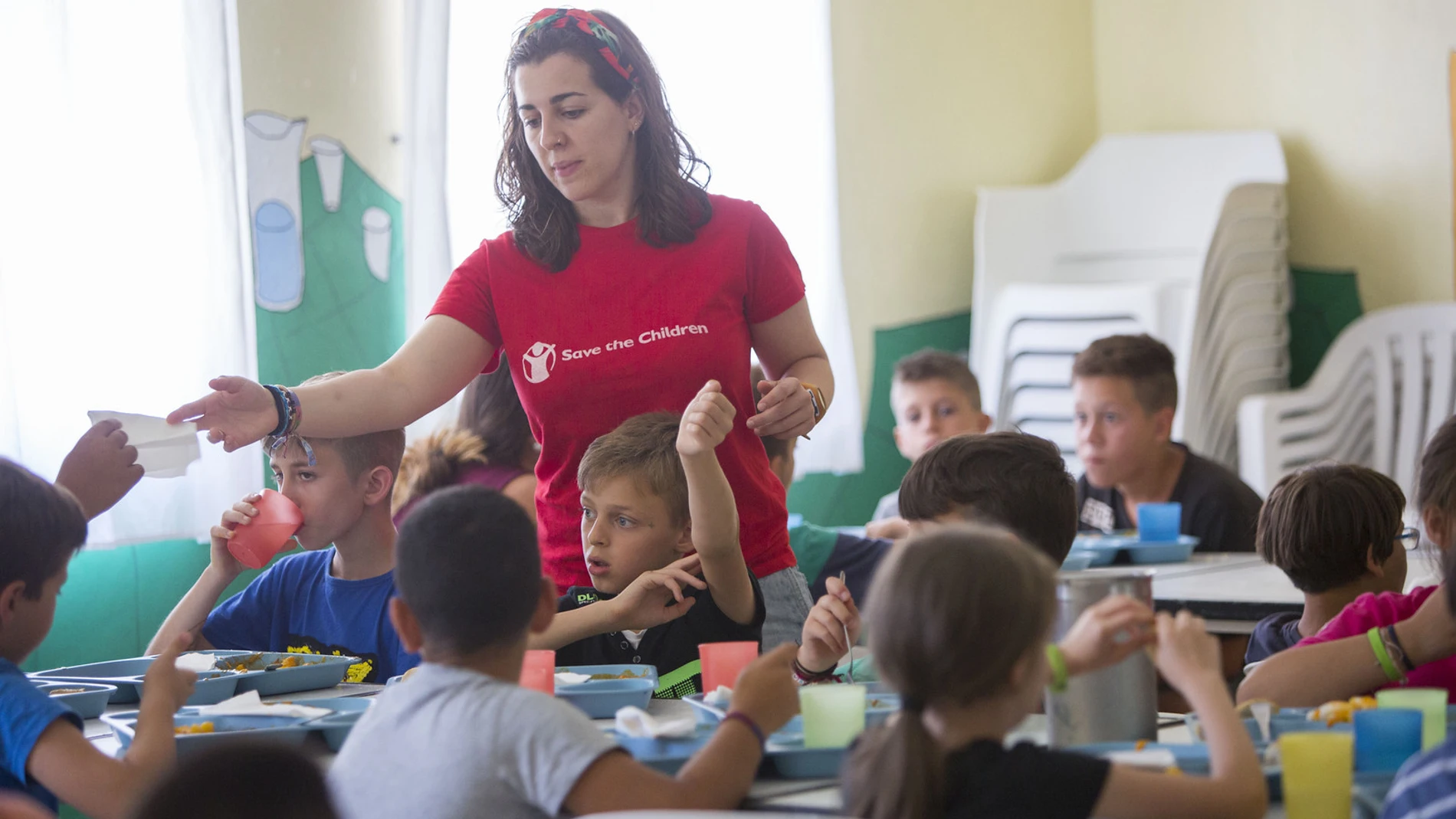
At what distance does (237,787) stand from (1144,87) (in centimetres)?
537

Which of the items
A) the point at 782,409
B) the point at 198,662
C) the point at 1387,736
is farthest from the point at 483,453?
the point at 1387,736

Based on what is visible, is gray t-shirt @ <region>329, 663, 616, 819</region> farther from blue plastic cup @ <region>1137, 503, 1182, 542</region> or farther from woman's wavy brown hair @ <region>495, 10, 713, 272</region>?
blue plastic cup @ <region>1137, 503, 1182, 542</region>

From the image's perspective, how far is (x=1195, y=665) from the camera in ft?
4.58

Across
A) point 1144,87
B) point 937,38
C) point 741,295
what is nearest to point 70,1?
point 741,295

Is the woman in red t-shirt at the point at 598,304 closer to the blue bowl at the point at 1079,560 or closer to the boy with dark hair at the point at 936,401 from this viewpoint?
the blue bowl at the point at 1079,560

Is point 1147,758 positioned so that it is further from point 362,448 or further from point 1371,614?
point 362,448

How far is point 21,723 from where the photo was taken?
159cm

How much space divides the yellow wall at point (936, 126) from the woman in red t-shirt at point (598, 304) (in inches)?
116

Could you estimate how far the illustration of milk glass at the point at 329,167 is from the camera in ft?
12.2

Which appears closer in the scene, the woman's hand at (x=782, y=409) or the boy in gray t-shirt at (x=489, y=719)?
the boy in gray t-shirt at (x=489, y=719)

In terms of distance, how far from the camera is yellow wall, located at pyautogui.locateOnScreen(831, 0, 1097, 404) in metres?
5.26

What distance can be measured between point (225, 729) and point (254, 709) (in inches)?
1.6

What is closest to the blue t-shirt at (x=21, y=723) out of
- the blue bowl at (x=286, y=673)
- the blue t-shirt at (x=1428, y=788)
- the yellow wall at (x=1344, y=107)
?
the blue bowl at (x=286, y=673)

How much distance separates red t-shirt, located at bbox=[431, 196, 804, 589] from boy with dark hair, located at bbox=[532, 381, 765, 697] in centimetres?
7
